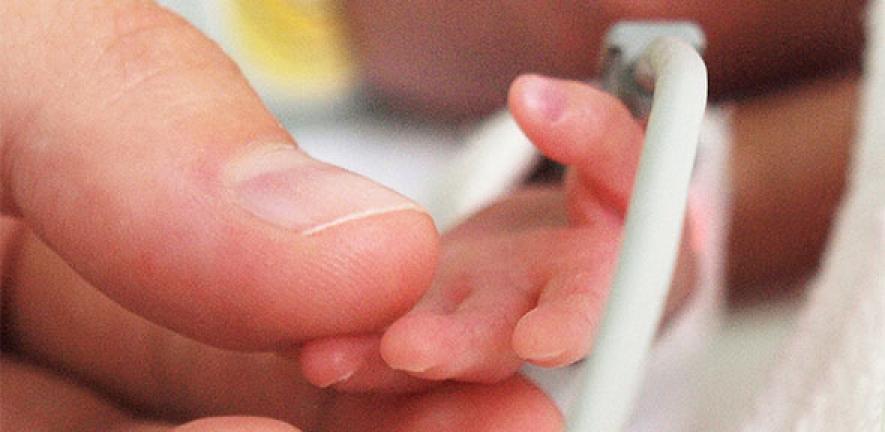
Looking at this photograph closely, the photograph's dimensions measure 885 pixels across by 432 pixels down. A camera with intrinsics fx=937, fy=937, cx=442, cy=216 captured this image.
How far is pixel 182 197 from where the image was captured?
212mm

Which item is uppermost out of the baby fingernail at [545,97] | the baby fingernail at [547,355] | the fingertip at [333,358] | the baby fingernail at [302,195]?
the baby fingernail at [545,97]

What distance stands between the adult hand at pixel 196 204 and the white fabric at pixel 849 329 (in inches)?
3.7

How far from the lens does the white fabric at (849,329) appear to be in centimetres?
26

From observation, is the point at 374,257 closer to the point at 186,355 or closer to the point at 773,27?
the point at 186,355

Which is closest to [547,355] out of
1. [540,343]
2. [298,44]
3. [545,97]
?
[540,343]

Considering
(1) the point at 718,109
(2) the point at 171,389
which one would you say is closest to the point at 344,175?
(2) the point at 171,389

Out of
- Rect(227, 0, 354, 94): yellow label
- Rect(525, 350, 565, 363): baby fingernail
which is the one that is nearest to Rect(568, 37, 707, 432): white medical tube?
Rect(525, 350, 565, 363): baby fingernail

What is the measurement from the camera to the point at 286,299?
0.21 m

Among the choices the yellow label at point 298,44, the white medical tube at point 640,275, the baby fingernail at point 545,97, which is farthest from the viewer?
the yellow label at point 298,44

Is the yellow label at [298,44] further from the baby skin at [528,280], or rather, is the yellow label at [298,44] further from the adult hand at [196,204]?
the adult hand at [196,204]

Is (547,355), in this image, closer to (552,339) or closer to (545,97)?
(552,339)

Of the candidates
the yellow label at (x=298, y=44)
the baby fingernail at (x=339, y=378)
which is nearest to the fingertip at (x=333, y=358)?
the baby fingernail at (x=339, y=378)

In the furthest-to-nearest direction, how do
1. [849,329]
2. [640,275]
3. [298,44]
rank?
[298,44] < [849,329] < [640,275]

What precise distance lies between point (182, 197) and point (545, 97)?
5.0 inches
